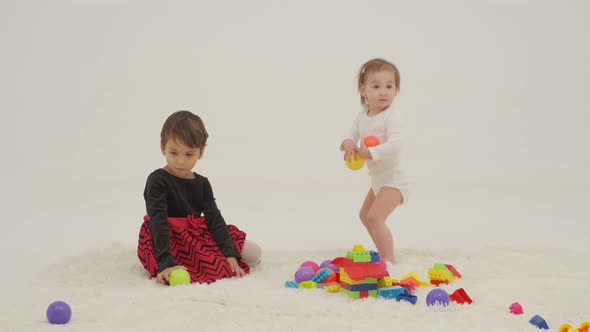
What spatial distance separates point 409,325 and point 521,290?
0.71m

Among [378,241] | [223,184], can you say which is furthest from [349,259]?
[223,184]

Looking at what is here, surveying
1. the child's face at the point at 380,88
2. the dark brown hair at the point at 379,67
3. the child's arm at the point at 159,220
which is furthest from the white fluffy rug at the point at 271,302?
the dark brown hair at the point at 379,67

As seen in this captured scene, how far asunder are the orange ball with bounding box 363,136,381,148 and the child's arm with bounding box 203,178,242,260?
2.65 ft

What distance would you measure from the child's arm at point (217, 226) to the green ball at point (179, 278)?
36 centimetres

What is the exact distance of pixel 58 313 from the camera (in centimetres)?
227

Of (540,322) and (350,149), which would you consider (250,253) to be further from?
(540,322)

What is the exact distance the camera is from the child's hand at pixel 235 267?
10.0 ft

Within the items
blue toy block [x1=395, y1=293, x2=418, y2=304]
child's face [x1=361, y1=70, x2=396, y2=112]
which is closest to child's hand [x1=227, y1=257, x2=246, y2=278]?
blue toy block [x1=395, y1=293, x2=418, y2=304]

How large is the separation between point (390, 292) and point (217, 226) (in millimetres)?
1016

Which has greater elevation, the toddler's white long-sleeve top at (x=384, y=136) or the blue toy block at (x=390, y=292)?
the toddler's white long-sleeve top at (x=384, y=136)

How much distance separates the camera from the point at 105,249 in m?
3.50

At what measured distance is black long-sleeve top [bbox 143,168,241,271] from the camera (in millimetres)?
2975

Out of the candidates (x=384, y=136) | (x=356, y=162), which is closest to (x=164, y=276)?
(x=356, y=162)

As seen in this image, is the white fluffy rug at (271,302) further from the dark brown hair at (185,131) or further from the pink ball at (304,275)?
the dark brown hair at (185,131)
